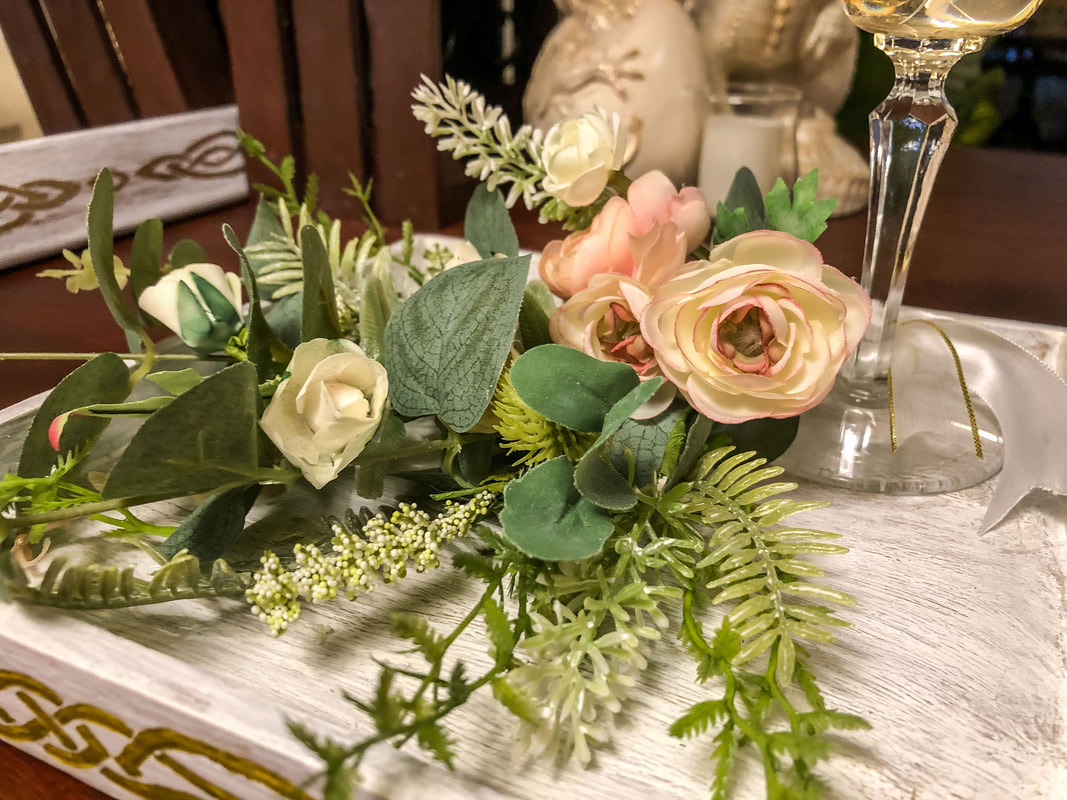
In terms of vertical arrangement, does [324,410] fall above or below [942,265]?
above

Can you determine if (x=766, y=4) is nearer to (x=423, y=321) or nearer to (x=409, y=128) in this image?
(x=409, y=128)

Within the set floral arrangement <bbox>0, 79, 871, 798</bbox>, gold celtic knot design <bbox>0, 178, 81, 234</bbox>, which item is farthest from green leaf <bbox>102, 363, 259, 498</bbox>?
gold celtic knot design <bbox>0, 178, 81, 234</bbox>

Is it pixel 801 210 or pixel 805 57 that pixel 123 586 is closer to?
pixel 801 210

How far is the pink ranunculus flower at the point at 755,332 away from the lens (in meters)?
→ 0.22

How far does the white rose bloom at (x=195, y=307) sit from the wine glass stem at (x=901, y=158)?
0.26 m

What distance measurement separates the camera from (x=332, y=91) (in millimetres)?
581

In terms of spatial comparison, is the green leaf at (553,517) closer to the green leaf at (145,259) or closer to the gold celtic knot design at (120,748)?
the gold celtic knot design at (120,748)

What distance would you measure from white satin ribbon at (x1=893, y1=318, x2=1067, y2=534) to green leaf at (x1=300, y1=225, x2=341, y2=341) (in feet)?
0.79

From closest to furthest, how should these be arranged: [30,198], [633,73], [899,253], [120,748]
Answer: [120,748], [899,253], [30,198], [633,73]

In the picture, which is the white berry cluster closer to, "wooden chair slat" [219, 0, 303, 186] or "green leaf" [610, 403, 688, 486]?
"green leaf" [610, 403, 688, 486]

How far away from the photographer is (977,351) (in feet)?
1.10

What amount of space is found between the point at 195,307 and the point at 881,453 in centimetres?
28

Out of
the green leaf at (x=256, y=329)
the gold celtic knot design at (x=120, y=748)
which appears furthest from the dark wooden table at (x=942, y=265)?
the green leaf at (x=256, y=329)

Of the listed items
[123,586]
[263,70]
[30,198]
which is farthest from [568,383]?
[263,70]
